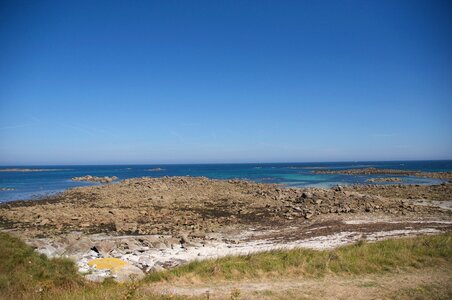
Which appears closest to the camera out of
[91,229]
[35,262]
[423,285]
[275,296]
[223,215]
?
[275,296]

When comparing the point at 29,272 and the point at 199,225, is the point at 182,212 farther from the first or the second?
the point at 29,272

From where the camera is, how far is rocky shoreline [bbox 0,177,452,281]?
15258 millimetres

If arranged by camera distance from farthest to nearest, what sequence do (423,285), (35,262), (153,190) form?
(153,190) → (35,262) → (423,285)

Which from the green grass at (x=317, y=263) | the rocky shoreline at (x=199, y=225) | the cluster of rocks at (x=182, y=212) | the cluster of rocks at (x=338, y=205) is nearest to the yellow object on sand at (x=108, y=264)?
the rocky shoreline at (x=199, y=225)

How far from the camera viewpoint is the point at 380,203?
29594 millimetres

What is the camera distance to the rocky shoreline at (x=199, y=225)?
50.1 feet

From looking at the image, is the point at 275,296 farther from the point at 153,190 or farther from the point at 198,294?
the point at 153,190

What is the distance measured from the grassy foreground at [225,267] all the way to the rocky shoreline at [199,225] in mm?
1566

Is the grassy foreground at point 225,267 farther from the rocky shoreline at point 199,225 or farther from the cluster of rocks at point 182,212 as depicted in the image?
the cluster of rocks at point 182,212

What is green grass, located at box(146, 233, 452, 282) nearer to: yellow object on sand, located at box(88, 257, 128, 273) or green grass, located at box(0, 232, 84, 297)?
yellow object on sand, located at box(88, 257, 128, 273)

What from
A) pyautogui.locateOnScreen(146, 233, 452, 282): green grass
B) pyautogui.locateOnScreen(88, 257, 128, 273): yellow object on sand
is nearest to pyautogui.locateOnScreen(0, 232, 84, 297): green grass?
pyautogui.locateOnScreen(88, 257, 128, 273): yellow object on sand

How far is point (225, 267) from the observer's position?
38.0 ft

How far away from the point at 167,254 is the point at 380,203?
2331 cm

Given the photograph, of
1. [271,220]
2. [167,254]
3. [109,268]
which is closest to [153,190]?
[271,220]
